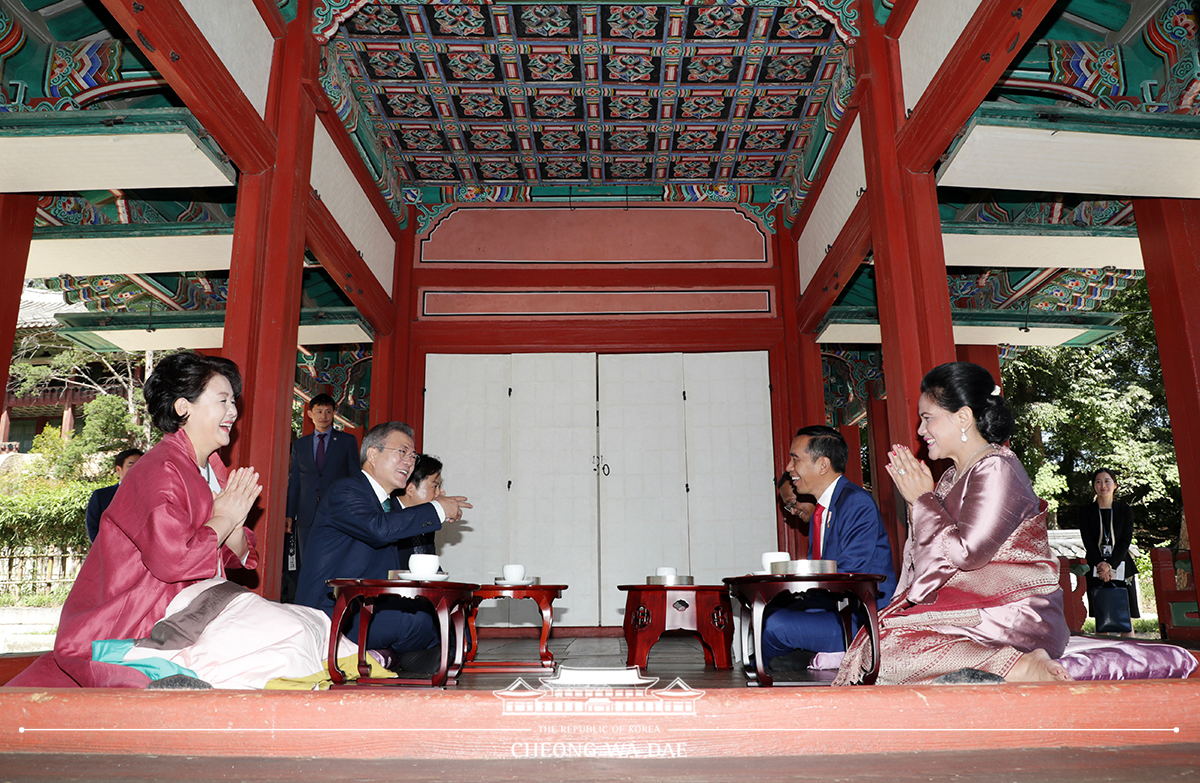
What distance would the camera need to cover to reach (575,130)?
6.01 meters

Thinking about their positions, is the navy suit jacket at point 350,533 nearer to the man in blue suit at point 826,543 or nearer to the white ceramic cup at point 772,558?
the white ceramic cup at point 772,558

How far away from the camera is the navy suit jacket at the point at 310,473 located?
17.6 ft

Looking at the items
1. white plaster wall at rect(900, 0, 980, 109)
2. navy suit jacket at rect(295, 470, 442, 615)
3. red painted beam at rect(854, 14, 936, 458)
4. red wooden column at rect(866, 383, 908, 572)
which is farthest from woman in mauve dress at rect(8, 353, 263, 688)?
red wooden column at rect(866, 383, 908, 572)

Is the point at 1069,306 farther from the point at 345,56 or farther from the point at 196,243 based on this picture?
the point at 196,243

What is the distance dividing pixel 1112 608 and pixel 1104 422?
8.51 meters

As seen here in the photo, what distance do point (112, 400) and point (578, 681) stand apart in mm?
16847

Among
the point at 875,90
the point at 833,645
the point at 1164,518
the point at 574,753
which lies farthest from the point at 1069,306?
the point at 1164,518

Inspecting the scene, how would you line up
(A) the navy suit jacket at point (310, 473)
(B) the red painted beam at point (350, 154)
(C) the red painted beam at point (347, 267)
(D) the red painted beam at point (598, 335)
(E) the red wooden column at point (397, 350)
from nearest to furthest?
(B) the red painted beam at point (350, 154), (C) the red painted beam at point (347, 267), (A) the navy suit jacket at point (310, 473), (E) the red wooden column at point (397, 350), (D) the red painted beam at point (598, 335)

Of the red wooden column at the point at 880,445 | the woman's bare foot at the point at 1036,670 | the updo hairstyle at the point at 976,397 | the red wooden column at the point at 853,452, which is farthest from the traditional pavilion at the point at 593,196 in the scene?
the red wooden column at the point at 853,452

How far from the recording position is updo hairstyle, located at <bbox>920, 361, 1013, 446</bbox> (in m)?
2.32

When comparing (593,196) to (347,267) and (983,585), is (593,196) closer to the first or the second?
(347,267)

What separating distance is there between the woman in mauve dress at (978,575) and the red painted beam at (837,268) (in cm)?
250

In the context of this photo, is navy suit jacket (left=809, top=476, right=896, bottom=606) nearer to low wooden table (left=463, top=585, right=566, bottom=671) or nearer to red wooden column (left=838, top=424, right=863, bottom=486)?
low wooden table (left=463, top=585, right=566, bottom=671)

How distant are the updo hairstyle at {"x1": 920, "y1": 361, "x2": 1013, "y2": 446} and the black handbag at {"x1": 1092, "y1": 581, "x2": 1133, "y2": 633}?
4962 mm
